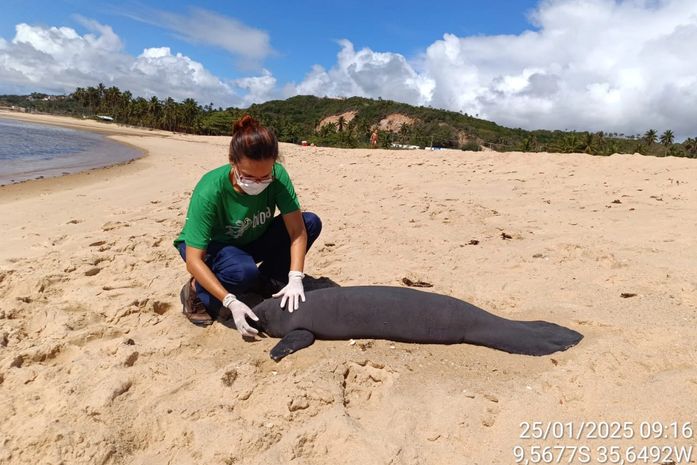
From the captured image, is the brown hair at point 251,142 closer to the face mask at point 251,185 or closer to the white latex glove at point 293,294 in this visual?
the face mask at point 251,185

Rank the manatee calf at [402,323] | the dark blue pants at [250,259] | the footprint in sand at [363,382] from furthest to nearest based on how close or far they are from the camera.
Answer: the dark blue pants at [250,259] < the manatee calf at [402,323] < the footprint in sand at [363,382]

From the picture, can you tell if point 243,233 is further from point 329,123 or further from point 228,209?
point 329,123

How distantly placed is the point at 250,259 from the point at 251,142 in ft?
2.75

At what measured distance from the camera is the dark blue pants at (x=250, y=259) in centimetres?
307

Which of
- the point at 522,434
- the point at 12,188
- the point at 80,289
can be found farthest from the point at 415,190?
the point at 12,188

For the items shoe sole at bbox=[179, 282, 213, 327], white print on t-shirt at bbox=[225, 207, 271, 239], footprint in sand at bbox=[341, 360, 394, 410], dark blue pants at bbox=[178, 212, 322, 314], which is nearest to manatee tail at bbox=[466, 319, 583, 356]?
footprint in sand at bbox=[341, 360, 394, 410]

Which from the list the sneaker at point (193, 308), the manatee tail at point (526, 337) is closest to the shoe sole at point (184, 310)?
the sneaker at point (193, 308)

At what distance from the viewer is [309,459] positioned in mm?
1815

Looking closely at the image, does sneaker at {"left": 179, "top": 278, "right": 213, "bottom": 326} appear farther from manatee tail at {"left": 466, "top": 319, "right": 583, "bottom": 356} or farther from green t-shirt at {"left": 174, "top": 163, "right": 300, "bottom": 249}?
manatee tail at {"left": 466, "top": 319, "right": 583, "bottom": 356}

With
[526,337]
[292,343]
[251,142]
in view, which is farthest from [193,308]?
[526,337]

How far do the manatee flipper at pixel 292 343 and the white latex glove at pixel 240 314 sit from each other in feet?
0.71

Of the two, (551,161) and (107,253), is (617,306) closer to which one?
(107,253)

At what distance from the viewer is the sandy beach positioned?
6.15 ft

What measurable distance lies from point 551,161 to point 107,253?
8916 millimetres
